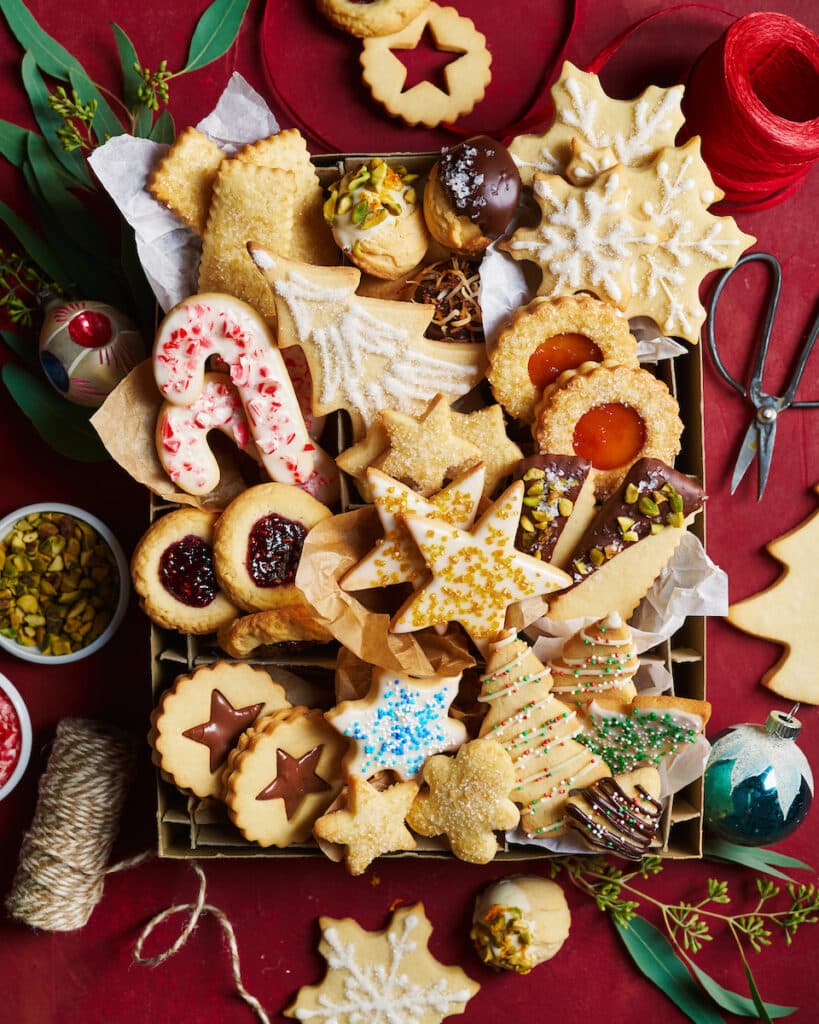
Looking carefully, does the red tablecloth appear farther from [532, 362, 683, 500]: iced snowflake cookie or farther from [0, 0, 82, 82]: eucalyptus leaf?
[532, 362, 683, 500]: iced snowflake cookie

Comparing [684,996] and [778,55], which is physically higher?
[778,55]

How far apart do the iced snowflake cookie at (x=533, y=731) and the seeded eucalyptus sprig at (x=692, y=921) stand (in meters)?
0.34

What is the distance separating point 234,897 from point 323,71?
1.68 m

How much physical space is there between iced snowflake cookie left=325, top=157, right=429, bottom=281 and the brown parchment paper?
40 centimetres

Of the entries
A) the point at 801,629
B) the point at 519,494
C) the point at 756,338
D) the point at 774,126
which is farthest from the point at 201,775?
the point at 774,126

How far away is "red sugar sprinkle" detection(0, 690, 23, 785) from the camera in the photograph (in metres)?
1.89

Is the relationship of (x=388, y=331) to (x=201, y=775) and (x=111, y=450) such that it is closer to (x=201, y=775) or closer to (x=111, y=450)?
(x=111, y=450)

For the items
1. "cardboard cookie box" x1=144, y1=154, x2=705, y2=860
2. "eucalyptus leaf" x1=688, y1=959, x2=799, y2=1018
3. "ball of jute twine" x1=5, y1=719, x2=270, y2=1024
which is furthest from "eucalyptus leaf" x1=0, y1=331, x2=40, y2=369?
"eucalyptus leaf" x1=688, y1=959, x2=799, y2=1018

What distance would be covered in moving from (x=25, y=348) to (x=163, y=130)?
50 cm

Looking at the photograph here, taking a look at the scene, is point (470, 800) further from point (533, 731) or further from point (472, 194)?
point (472, 194)

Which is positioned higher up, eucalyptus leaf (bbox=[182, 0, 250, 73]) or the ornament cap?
eucalyptus leaf (bbox=[182, 0, 250, 73])

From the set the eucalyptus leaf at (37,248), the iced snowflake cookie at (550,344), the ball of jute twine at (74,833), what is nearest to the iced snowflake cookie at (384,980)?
the ball of jute twine at (74,833)

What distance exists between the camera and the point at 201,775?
A: 1.72 m

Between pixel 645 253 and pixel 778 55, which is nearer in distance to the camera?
pixel 645 253
